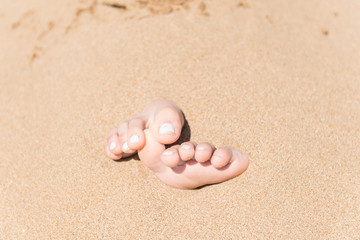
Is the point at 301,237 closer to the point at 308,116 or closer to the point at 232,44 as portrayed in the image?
the point at 308,116

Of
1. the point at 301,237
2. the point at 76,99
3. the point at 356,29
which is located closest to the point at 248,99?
the point at 301,237

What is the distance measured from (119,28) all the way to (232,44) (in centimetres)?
73

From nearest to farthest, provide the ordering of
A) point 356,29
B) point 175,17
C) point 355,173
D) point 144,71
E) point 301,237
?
point 301,237 → point 355,173 → point 144,71 → point 175,17 → point 356,29

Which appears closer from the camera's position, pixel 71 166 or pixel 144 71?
pixel 71 166

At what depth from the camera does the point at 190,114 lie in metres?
1.56

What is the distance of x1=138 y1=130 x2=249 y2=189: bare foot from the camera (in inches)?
49.9

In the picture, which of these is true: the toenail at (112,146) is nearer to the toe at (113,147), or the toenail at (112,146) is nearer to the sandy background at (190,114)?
the toe at (113,147)

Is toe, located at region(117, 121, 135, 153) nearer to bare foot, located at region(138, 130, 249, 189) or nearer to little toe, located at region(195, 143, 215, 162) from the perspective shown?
bare foot, located at region(138, 130, 249, 189)

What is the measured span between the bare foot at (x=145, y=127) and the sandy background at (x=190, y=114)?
0.11 meters

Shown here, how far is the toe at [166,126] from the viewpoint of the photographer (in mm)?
1271

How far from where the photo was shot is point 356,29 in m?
2.07

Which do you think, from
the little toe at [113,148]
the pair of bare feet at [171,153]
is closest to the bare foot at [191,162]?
the pair of bare feet at [171,153]

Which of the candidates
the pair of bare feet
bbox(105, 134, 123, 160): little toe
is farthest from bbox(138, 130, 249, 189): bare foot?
bbox(105, 134, 123, 160): little toe

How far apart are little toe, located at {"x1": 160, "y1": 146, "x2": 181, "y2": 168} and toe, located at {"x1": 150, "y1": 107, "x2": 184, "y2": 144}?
0.18 feet
